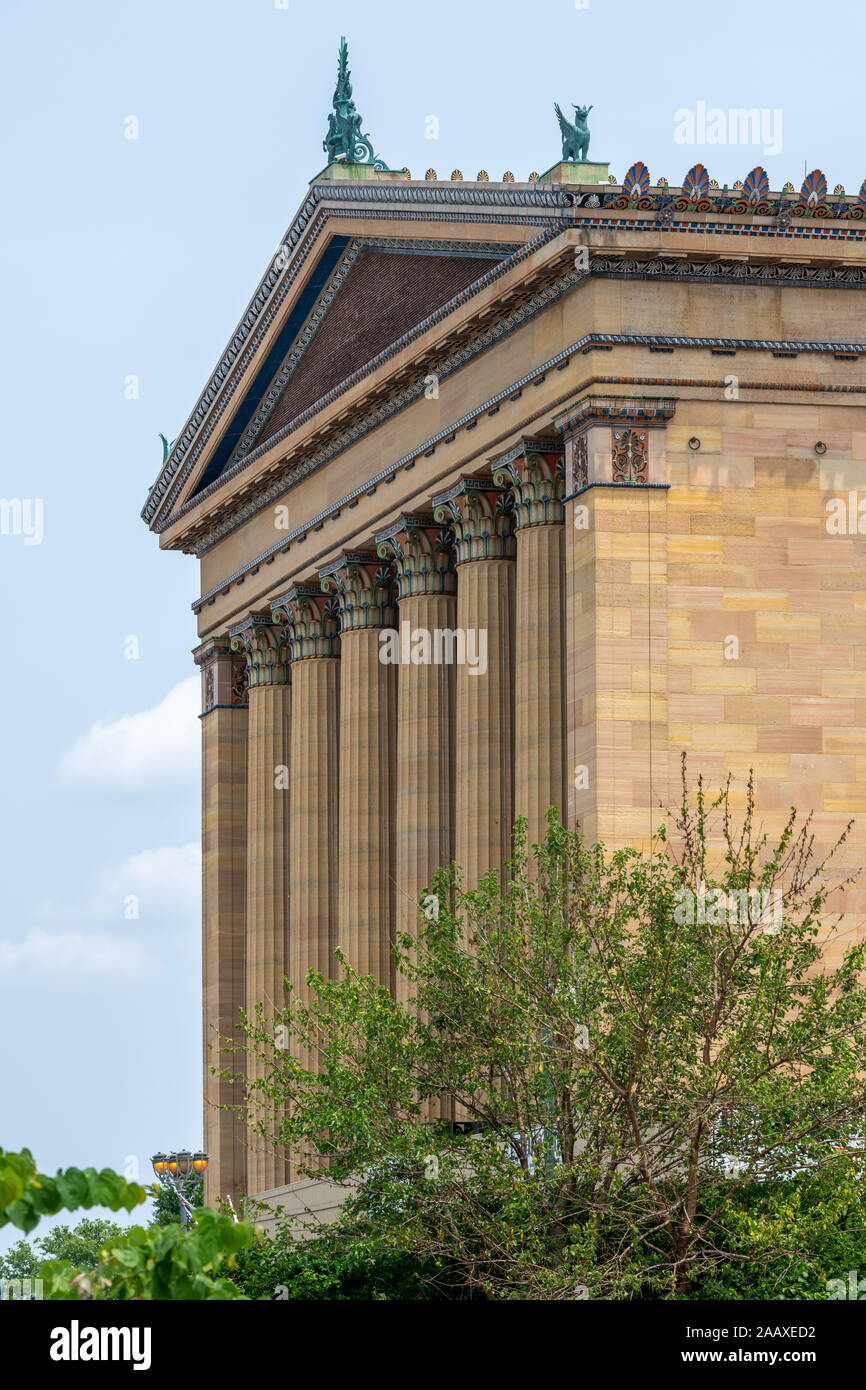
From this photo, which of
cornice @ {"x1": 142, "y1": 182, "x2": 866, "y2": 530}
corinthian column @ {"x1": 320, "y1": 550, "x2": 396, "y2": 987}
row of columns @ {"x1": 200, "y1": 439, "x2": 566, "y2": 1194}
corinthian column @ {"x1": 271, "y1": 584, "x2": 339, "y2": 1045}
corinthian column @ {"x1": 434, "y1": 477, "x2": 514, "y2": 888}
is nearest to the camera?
cornice @ {"x1": 142, "y1": 182, "x2": 866, "y2": 530}

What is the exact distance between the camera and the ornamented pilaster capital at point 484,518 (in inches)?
2298

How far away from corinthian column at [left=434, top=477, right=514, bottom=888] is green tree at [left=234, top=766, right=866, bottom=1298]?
1246 centimetres

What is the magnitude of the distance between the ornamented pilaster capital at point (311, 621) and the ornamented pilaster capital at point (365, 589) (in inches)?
102

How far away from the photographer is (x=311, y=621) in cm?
6988

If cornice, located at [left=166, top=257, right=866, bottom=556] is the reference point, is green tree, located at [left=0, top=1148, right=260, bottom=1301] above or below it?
below

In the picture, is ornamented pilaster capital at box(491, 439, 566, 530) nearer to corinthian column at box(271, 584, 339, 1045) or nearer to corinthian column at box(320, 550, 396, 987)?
corinthian column at box(320, 550, 396, 987)

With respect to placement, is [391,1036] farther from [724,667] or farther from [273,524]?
[273,524]

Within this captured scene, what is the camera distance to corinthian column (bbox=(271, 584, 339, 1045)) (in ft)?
227

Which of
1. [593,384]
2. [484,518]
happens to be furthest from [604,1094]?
[484,518]

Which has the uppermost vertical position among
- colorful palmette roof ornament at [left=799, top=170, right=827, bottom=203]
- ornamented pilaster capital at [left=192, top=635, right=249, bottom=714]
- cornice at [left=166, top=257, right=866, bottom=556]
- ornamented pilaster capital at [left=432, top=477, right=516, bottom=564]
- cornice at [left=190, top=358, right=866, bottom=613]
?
colorful palmette roof ornament at [left=799, top=170, right=827, bottom=203]

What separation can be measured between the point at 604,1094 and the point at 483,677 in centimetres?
1752

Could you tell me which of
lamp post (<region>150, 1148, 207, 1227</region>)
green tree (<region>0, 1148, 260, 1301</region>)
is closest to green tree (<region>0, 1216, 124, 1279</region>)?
lamp post (<region>150, 1148, 207, 1227</region>)

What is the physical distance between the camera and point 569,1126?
41688 millimetres
